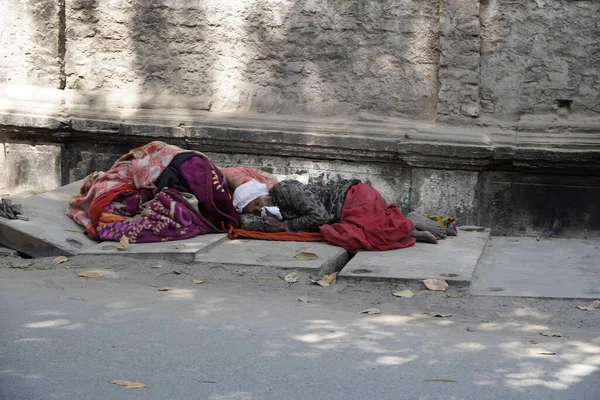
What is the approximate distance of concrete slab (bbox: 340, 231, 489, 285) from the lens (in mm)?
5324

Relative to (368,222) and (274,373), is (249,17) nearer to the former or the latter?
(368,222)

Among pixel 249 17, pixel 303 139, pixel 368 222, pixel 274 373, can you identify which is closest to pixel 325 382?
pixel 274 373

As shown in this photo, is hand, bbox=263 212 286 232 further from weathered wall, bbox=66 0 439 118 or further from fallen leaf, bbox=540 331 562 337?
fallen leaf, bbox=540 331 562 337

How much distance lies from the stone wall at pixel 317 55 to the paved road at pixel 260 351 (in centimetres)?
243

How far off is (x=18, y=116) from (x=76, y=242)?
1.85 metres

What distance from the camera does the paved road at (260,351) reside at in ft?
11.4

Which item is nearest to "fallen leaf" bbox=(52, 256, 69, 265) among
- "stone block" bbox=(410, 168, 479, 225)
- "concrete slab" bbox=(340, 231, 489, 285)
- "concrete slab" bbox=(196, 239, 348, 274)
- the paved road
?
the paved road

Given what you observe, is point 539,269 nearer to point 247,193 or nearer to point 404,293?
point 404,293

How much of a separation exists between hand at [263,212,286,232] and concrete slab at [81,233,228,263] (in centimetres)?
40

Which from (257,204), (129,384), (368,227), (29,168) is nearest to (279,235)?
(257,204)

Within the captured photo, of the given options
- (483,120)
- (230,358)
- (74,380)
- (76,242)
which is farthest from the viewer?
(483,120)

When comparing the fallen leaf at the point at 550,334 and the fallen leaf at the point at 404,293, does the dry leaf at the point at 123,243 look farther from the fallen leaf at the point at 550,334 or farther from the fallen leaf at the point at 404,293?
the fallen leaf at the point at 550,334

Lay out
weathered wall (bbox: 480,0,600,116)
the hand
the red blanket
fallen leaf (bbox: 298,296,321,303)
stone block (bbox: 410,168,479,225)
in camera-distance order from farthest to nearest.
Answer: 1. stone block (bbox: 410,168,479,225)
2. weathered wall (bbox: 480,0,600,116)
3. the hand
4. the red blanket
5. fallen leaf (bbox: 298,296,321,303)

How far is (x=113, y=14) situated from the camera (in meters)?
7.48
